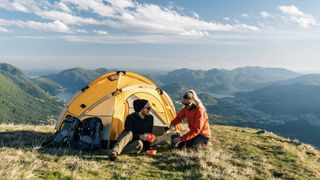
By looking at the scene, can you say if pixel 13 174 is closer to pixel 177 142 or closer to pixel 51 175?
pixel 51 175

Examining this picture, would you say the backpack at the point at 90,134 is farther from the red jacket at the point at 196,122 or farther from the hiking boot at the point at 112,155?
the red jacket at the point at 196,122

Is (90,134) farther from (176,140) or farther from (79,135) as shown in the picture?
(176,140)

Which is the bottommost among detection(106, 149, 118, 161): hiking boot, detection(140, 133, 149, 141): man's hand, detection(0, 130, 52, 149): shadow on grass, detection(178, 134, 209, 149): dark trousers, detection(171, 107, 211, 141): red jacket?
detection(0, 130, 52, 149): shadow on grass

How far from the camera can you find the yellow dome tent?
1695 cm

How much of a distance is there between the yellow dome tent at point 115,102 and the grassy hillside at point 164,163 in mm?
2425

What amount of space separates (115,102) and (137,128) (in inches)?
107

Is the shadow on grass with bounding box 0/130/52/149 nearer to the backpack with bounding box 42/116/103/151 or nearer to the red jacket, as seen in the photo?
the backpack with bounding box 42/116/103/151

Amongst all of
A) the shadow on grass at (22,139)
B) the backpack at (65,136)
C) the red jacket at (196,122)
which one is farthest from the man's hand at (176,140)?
the shadow on grass at (22,139)

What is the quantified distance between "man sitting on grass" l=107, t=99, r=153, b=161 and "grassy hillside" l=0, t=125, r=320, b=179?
481 mm

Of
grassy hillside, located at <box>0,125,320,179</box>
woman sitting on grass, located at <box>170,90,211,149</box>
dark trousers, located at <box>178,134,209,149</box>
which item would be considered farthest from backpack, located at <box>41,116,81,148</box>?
dark trousers, located at <box>178,134,209,149</box>

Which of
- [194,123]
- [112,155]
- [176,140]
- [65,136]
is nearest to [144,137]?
[176,140]

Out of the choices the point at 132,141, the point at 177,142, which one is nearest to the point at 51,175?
the point at 132,141

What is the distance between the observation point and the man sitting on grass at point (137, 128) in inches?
571

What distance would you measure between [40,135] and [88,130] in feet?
11.8
